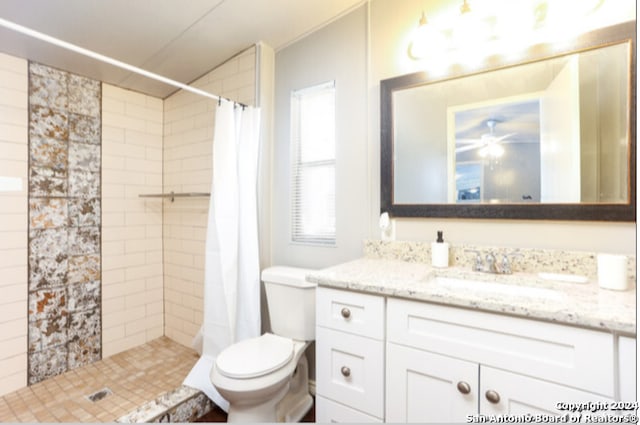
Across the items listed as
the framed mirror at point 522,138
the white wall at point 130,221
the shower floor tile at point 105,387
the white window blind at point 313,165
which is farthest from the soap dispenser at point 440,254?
the white wall at point 130,221

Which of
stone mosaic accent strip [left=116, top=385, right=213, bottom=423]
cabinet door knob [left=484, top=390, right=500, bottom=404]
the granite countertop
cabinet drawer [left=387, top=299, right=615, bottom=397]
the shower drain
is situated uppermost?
the granite countertop

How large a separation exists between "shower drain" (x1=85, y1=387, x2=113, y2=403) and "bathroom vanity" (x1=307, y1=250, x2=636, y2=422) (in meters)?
1.48

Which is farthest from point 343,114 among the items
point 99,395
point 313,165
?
point 99,395

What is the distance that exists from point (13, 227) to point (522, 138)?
2.99 m

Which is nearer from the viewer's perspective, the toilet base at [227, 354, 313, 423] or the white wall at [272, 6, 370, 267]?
the toilet base at [227, 354, 313, 423]

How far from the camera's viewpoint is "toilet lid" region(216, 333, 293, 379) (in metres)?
1.39

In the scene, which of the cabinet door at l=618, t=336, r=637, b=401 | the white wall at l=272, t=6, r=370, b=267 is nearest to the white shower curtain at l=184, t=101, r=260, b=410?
the white wall at l=272, t=6, r=370, b=267

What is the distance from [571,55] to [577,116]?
0.27 metres

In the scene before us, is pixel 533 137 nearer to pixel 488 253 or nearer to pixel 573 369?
pixel 488 253

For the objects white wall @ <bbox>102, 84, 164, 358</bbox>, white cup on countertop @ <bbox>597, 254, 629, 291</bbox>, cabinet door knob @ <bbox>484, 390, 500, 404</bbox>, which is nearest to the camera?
cabinet door knob @ <bbox>484, 390, 500, 404</bbox>

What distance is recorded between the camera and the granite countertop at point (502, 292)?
87 cm

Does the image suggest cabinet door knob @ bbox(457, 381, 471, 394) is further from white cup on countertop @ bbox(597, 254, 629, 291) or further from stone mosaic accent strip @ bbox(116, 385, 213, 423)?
stone mosaic accent strip @ bbox(116, 385, 213, 423)

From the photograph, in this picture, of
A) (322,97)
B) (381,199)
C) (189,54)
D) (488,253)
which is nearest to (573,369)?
(488,253)

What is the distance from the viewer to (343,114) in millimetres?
1890
